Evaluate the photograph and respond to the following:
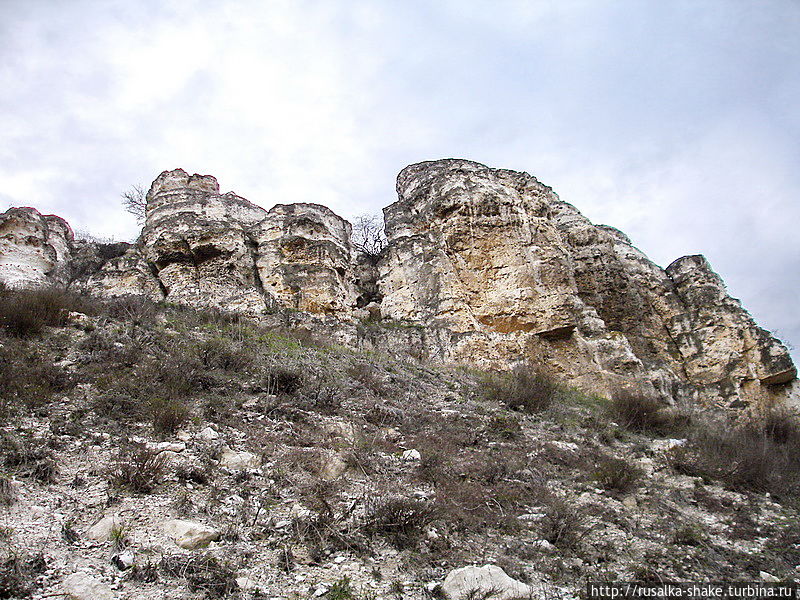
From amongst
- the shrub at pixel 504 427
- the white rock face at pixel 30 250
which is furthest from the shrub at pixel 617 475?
the white rock face at pixel 30 250

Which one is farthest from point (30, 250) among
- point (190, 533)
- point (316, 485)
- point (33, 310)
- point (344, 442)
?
point (190, 533)

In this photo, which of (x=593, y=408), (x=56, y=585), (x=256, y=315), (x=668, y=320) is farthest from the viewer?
(x=668, y=320)

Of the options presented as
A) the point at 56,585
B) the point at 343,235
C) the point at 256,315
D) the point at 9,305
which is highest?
the point at 343,235

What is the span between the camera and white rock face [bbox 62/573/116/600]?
8.71ft

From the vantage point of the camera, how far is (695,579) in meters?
3.64

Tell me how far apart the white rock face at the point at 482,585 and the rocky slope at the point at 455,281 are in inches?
414

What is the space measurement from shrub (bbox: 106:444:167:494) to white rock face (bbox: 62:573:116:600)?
1.04m

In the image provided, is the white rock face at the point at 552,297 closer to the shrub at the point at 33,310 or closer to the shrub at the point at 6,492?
the shrub at the point at 33,310

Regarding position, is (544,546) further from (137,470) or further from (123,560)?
(137,470)

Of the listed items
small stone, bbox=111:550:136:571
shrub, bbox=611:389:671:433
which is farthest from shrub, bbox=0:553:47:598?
shrub, bbox=611:389:671:433

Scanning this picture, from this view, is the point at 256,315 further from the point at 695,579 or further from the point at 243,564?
the point at 695,579

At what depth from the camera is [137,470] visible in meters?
3.91

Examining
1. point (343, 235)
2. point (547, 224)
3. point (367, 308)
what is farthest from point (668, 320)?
point (343, 235)

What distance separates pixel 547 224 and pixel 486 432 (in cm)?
1258
